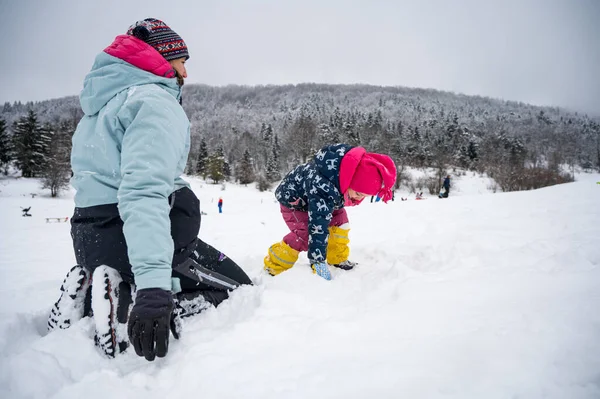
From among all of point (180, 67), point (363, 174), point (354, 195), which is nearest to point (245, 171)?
point (354, 195)

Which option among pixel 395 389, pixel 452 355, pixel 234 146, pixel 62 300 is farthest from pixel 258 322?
pixel 234 146

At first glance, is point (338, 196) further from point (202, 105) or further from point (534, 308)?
point (202, 105)

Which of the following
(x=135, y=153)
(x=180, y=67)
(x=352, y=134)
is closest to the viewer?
(x=135, y=153)

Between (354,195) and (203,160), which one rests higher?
(354,195)

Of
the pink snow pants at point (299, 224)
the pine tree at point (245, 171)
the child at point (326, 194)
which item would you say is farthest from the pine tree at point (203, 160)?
the child at point (326, 194)

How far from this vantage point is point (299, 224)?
2992mm

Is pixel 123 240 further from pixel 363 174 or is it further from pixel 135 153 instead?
pixel 363 174

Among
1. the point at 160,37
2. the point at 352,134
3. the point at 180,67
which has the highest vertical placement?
the point at 352,134

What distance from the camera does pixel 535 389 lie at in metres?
0.93

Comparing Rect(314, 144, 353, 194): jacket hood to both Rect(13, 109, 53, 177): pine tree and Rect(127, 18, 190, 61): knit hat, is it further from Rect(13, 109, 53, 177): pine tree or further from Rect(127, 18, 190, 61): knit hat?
Answer: Rect(13, 109, 53, 177): pine tree

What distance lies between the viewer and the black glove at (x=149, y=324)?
118 centimetres

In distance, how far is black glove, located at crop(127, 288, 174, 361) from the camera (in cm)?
118

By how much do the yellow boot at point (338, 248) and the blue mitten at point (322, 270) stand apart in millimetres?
453

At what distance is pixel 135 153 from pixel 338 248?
2126 mm
